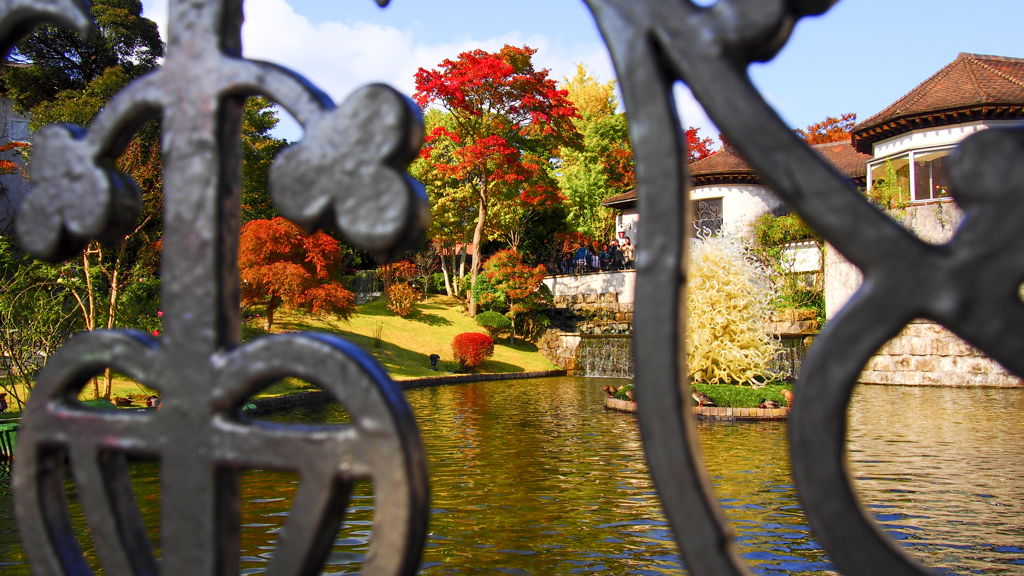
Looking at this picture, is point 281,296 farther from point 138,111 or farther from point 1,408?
point 138,111

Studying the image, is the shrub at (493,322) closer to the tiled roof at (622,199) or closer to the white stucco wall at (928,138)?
the tiled roof at (622,199)

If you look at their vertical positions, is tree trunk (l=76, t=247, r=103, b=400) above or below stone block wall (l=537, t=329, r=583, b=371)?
above

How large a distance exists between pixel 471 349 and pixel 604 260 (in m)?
8.73

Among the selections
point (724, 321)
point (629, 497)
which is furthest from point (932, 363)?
point (629, 497)

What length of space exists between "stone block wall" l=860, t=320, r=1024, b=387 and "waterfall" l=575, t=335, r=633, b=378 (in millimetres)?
6698

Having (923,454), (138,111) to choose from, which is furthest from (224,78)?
(923,454)

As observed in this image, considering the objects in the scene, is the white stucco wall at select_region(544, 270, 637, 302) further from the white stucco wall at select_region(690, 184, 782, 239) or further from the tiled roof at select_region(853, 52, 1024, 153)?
the tiled roof at select_region(853, 52, 1024, 153)

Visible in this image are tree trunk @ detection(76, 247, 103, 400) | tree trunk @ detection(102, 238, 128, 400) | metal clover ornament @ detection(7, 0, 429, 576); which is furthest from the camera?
tree trunk @ detection(102, 238, 128, 400)

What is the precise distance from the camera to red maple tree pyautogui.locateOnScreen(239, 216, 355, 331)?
56.3ft

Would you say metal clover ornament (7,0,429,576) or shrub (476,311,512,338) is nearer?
metal clover ornament (7,0,429,576)

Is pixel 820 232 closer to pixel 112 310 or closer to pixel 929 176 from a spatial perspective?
pixel 112 310

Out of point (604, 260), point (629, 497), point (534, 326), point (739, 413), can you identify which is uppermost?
point (604, 260)

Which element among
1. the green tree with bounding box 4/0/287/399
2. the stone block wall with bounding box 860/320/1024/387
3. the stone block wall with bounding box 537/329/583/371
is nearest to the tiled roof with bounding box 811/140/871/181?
the stone block wall with bounding box 860/320/1024/387

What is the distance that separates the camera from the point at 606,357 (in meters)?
21.8
